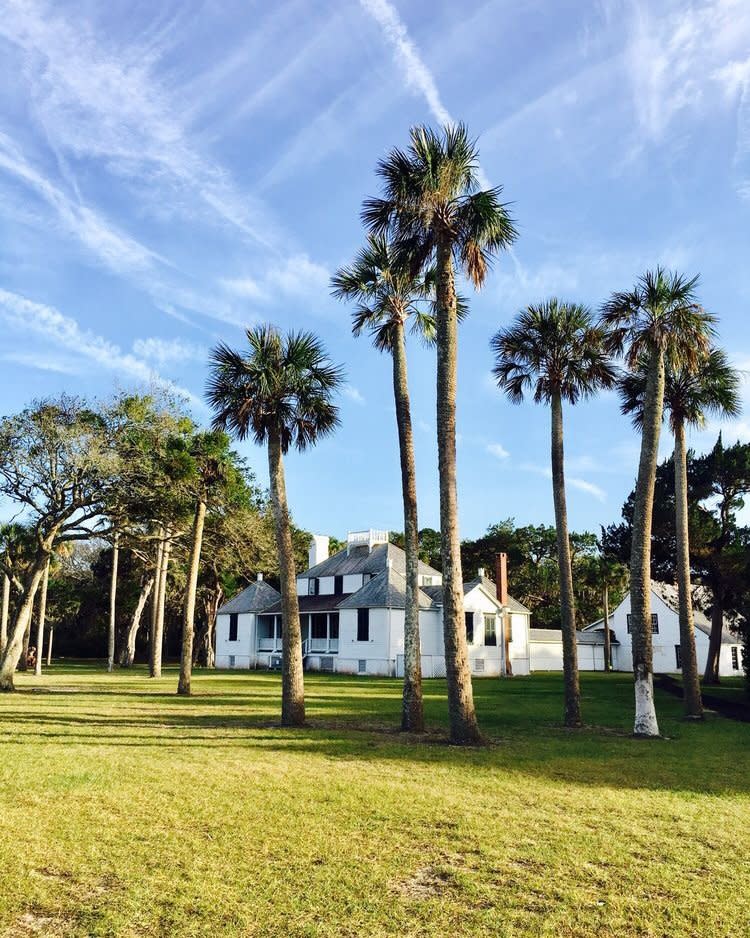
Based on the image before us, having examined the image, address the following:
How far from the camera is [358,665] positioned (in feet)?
165

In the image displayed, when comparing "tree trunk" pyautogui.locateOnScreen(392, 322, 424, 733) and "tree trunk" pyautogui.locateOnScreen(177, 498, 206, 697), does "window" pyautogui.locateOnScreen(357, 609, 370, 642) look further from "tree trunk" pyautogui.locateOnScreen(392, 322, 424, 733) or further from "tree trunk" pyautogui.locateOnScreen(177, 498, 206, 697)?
"tree trunk" pyautogui.locateOnScreen(392, 322, 424, 733)

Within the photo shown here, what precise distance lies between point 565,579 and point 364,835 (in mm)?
14601

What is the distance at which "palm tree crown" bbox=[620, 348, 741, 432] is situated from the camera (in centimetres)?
2509

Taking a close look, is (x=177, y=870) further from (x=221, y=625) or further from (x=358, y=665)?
(x=221, y=625)

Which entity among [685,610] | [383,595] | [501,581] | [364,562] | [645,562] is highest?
[364,562]

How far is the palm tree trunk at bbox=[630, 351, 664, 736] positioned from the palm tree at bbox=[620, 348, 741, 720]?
374 centimetres

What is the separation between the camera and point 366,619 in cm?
5016

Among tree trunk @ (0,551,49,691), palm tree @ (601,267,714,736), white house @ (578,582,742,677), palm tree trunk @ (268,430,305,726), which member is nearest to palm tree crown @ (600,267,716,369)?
palm tree @ (601,267,714,736)

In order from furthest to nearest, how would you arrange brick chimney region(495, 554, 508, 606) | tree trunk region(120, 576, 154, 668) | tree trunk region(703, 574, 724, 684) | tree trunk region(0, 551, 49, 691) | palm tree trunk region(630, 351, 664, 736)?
tree trunk region(120, 576, 154, 668) → brick chimney region(495, 554, 508, 606) → tree trunk region(703, 574, 724, 684) → tree trunk region(0, 551, 49, 691) → palm tree trunk region(630, 351, 664, 736)

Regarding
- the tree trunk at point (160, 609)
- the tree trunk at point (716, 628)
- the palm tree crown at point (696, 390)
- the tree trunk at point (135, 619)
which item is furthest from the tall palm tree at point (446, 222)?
the tree trunk at point (135, 619)

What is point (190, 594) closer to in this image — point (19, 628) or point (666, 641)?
point (19, 628)

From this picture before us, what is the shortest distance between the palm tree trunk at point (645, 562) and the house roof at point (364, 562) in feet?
106

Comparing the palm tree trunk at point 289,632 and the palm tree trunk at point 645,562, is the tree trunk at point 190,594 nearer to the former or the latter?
the palm tree trunk at point 289,632

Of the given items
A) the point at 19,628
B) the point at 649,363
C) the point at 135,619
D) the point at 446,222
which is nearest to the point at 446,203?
the point at 446,222
